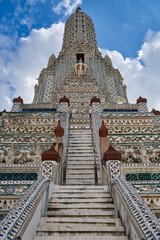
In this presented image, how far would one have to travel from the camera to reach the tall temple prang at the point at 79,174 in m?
2.99

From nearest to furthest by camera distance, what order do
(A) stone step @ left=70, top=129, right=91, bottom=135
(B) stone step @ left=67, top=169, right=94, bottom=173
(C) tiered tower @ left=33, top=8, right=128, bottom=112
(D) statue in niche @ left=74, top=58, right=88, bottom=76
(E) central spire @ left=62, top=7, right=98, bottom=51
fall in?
(B) stone step @ left=67, top=169, right=94, bottom=173, (A) stone step @ left=70, top=129, right=91, bottom=135, (C) tiered tower @ left=33, top=8, right=128, bottom=112, (D) statue in niche @ left=74, top=58, right=88, bottom=76, (E) central spire @ left=62, top=7, right=98, bottom=51

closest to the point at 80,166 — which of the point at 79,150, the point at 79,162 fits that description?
the point at 79,162

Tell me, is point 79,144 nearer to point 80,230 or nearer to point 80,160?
point 80,160

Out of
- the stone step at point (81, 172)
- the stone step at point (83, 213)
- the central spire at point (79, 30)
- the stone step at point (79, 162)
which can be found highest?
the central spire at point (79, 30)

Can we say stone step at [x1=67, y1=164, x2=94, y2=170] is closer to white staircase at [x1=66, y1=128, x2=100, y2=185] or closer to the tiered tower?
white staircase at [x1=66, y1=128, x2=100, y2=185]

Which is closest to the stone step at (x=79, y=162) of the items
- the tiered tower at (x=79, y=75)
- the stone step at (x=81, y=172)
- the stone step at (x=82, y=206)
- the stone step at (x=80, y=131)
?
the stone step at (x=81, y=172)

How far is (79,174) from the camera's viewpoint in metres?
6.79

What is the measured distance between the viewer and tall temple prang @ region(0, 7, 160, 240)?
299cm

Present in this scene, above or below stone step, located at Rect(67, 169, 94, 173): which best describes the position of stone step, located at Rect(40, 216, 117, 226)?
below

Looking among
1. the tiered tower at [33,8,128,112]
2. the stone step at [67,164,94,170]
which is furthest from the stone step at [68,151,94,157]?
the tiered tower at [33,8,128,112]

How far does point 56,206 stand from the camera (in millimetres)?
4137

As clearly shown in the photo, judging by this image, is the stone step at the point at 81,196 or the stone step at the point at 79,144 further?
the stone step at the point at 79,144

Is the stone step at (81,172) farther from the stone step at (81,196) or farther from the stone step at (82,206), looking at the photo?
the stone step at (82,206)

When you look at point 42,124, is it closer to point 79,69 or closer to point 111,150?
point 111,150
